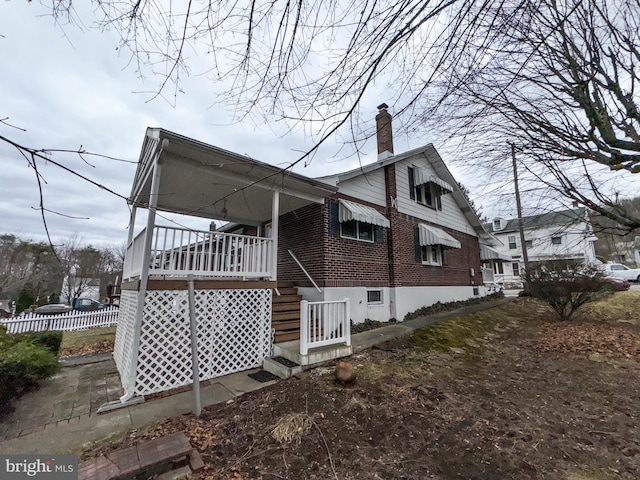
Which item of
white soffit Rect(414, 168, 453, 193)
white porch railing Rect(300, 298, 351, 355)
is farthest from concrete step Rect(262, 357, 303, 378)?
white soffit Rect(414, 168, 453, 193)

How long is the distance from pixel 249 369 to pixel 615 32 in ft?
26.1

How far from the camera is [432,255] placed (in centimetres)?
1211

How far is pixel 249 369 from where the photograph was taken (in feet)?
19.0

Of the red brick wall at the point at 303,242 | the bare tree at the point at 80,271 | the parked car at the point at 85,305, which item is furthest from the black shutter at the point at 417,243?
the bare tree at the point at 80,271

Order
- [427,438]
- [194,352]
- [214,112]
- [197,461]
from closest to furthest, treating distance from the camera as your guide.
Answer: [214,112]
[197,461]
[427,438]
[194,352]

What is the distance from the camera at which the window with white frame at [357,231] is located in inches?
340

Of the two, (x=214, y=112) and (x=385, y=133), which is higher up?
(x=385, y=133)

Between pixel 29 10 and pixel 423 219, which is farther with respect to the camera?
pixel 423 219

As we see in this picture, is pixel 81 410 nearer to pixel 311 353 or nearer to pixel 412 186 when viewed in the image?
pixel 311 353

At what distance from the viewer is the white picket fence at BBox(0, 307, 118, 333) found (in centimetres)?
1245

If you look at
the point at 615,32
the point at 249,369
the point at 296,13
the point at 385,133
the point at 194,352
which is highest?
the point at 385,133

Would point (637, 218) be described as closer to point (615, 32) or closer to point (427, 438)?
point (615, 32)

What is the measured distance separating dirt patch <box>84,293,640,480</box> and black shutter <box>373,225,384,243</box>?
4.32 meters

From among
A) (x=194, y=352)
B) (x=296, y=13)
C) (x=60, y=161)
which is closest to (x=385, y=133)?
(x=296, y=13)
